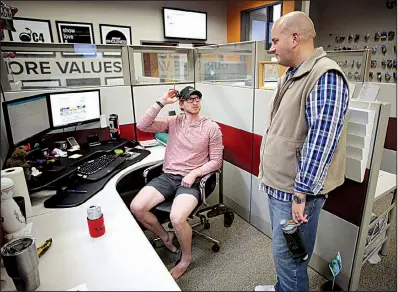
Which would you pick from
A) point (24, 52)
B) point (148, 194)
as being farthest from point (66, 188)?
point (24, 52)

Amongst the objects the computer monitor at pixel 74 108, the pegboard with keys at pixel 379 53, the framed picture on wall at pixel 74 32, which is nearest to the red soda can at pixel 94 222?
the computer monitor at pixel 74 108

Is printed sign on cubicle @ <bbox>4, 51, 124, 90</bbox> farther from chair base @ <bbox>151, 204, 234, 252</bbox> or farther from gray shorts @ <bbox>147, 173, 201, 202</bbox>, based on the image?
chair base @ <bbox>151, 204, 234, 252</bbox>

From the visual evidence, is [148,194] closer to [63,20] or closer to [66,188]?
[66,188]

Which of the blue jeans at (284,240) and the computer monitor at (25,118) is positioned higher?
the computer monitor at (25,118)

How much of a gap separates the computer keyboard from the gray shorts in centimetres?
30

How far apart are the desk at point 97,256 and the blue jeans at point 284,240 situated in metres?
0.64

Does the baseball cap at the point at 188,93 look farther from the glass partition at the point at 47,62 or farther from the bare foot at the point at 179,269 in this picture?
the bare foot at the point at 179,269

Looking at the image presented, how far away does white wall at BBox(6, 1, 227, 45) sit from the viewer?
4.68 meters

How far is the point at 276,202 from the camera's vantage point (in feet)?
4.42

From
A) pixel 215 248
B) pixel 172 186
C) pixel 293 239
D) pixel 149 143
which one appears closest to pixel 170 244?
pixel 215 248

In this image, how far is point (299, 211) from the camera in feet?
3.99

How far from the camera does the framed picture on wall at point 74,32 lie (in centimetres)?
489

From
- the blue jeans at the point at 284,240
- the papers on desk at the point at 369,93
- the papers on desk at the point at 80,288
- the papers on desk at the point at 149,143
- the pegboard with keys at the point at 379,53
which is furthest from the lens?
the pegboard with keys at the point at 379,53

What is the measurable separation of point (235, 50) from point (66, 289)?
2.06 m
